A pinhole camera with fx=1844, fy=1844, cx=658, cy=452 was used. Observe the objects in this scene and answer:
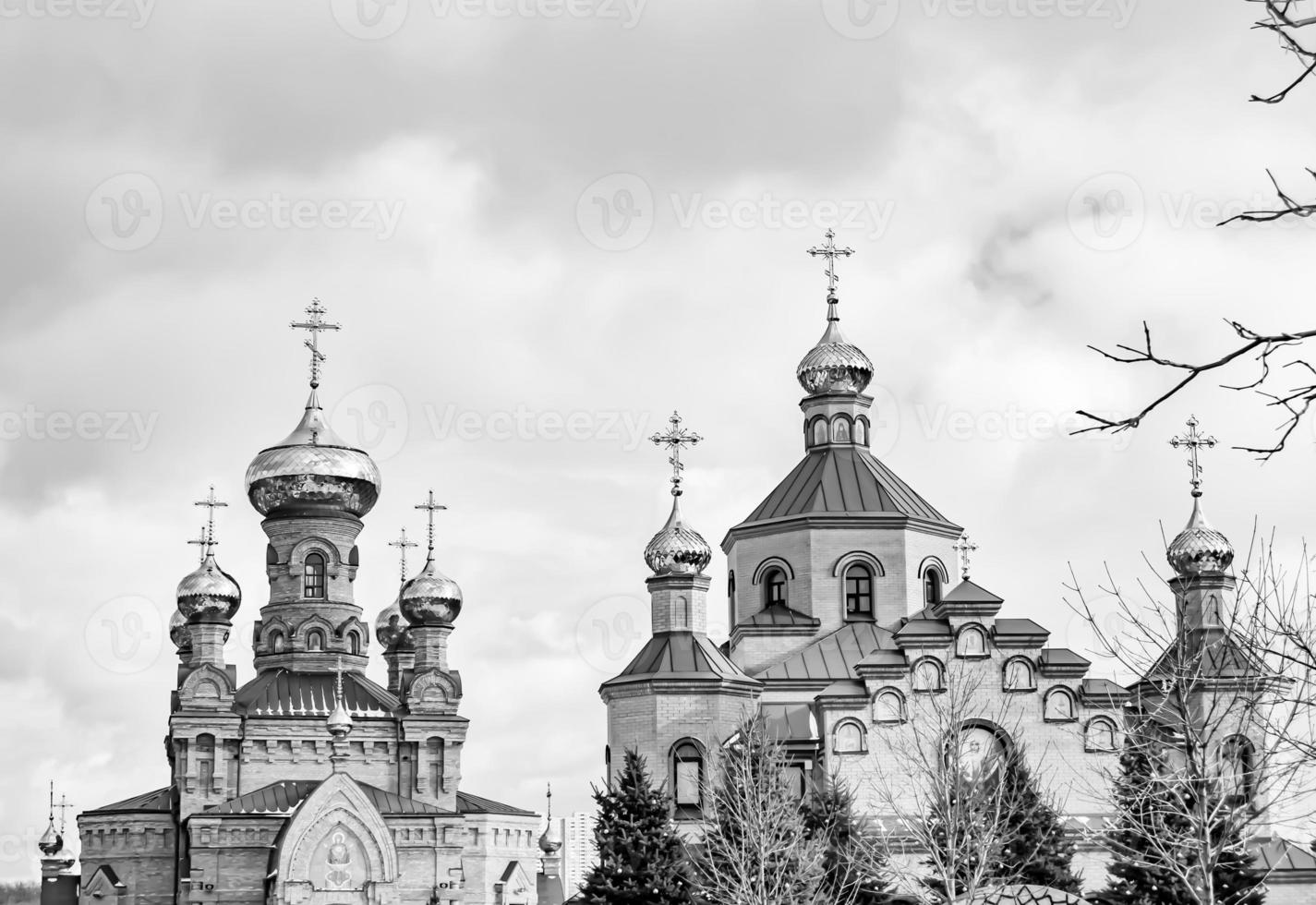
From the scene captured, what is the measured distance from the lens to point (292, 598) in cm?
4759

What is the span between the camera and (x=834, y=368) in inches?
1800

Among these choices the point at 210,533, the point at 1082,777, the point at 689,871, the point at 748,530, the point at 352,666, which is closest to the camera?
the point at 689,871

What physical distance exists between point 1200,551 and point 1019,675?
6.95 m

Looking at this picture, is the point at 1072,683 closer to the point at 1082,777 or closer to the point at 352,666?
the point at 1082,777

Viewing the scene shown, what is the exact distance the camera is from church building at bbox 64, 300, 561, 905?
136ft

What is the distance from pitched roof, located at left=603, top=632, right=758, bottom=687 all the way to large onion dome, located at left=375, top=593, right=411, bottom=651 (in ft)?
62.2

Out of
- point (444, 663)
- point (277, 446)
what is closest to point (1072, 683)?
point (444, 663)

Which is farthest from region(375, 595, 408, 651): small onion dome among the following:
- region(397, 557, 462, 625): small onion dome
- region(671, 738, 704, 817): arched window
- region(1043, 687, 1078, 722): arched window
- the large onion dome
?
region(1043, 687, 1078, 722): arched window

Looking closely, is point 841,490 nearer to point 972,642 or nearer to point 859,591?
point 859,591

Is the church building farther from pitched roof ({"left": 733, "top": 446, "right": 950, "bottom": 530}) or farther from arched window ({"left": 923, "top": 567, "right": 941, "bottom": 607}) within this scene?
arched window ({"left": 923, "top": 567, "right": 941, "bottom": 607})

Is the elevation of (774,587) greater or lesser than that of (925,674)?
greater

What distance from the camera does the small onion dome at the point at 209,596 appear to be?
4825cm

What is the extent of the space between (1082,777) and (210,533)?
26662 millimetres

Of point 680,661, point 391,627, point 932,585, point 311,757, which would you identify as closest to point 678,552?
point 680,661
